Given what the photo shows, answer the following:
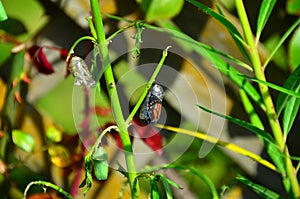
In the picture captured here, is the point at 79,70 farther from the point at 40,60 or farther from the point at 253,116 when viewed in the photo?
the point at 40,60

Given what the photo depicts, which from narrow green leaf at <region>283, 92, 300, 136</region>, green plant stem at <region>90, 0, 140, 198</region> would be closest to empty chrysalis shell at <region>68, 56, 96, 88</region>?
green plant stem at <region>90, 0, 140, 198</region>

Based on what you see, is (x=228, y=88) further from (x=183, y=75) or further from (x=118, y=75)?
(x=118, y=75)

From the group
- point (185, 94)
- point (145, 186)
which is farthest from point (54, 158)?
point (185, 94)

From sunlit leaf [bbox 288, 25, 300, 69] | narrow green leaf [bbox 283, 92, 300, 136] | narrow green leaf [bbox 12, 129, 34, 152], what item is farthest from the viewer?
narrow green leaf [bbox 12, 129, 34, 152]

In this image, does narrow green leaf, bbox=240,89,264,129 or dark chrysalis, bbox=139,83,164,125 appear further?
narrow green leaf, bbox=240,89,264,129

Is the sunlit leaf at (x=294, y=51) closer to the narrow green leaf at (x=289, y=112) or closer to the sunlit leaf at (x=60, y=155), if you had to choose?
the narrow green leaf at (x=289, y=112)

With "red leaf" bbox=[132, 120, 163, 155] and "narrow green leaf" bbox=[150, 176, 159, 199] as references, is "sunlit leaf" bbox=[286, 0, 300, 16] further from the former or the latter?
"narrow green leaf" bbox=[150, 176, 159, 199]

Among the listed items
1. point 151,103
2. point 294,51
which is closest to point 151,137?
point 294,51

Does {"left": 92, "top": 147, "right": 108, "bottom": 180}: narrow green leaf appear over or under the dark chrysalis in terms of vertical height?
under
